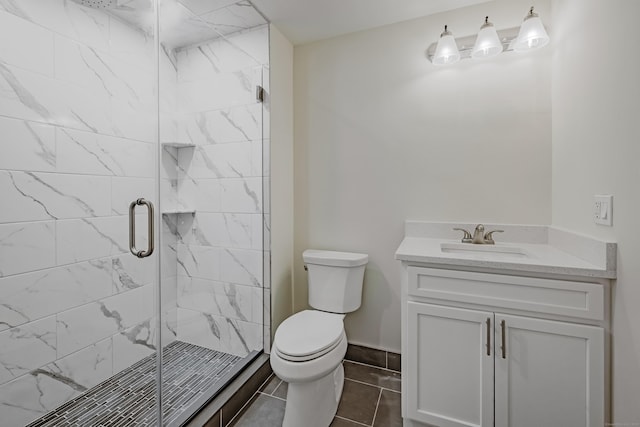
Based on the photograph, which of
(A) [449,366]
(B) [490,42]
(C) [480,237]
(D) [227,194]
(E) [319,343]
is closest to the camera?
(A) [449,366]

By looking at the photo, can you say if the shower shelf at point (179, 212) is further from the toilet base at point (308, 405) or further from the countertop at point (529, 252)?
the countertop at point (529, 252)

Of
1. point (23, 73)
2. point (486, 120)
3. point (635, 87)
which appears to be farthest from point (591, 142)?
point (23, 73)

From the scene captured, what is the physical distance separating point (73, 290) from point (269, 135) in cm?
138

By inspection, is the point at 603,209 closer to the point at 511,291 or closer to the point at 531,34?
the point at 511,291

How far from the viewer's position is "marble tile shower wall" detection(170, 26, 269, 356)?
1854 mm

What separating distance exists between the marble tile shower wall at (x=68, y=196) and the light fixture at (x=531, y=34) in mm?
1965

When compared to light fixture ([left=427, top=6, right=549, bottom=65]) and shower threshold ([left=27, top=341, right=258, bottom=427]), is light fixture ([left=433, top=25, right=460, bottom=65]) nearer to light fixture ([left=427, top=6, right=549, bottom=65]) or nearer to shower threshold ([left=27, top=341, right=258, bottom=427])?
Answer: light fixture ([left=427, top=6, right=549, bottom=65])

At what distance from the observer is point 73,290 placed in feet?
4.75

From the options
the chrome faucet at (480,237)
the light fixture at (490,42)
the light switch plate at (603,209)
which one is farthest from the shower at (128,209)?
the light switch plate at (603,209)

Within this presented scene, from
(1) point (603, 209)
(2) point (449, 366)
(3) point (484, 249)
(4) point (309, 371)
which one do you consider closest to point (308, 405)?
(4) point (309, 371)

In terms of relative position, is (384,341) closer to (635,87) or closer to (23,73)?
(635,87)

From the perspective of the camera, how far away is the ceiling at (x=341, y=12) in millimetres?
1719

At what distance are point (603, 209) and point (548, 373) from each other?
0.69 meters

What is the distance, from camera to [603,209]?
1127 millimetres
